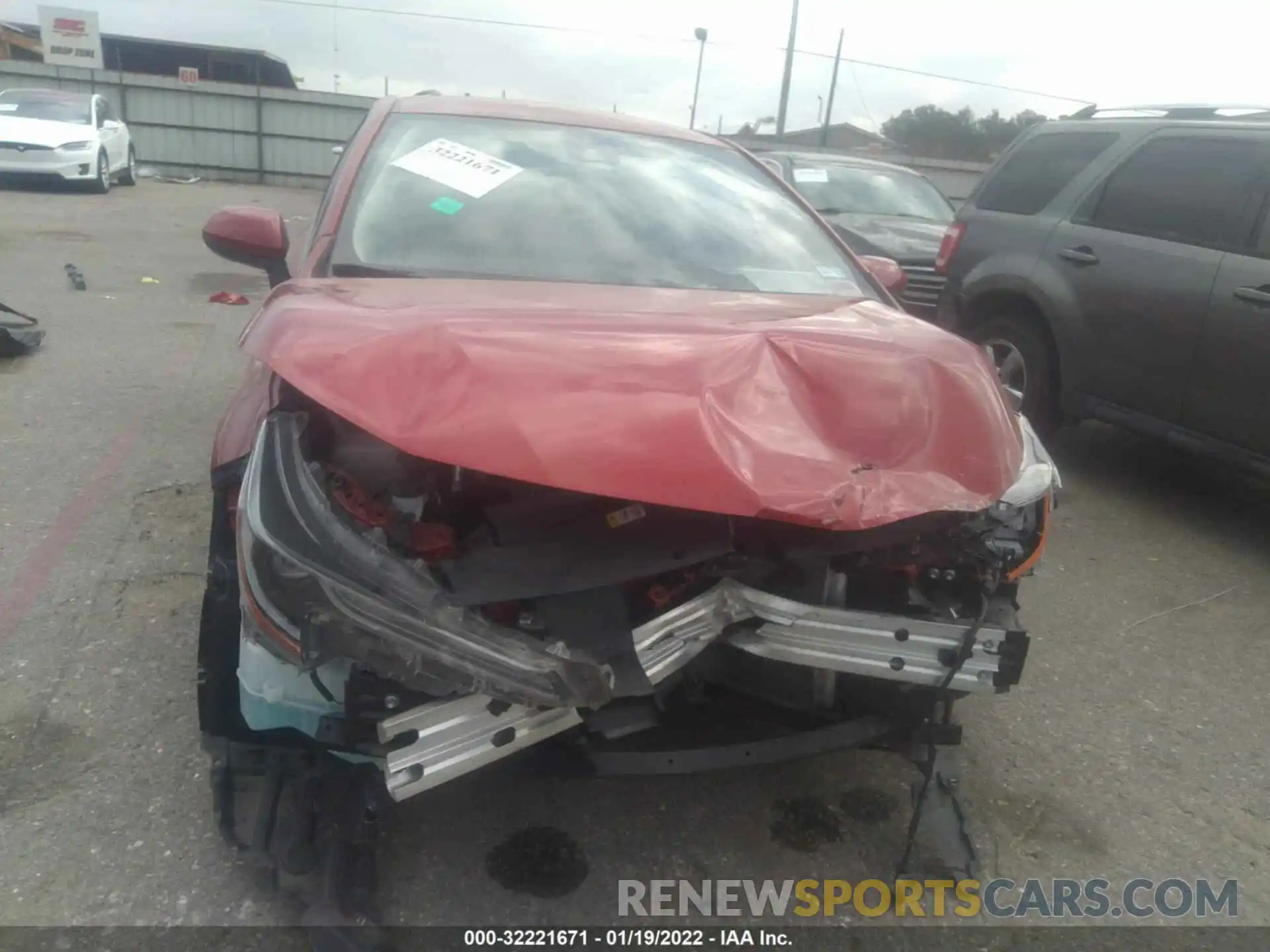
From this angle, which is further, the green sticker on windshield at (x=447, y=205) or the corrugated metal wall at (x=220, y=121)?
the corrugated metal wall at (x=220, y=121)

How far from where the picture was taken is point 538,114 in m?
3.53

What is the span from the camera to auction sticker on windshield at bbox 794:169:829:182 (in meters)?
8.32

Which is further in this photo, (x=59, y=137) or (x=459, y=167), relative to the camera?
(x=59, y=137)

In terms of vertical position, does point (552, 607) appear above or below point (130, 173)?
above

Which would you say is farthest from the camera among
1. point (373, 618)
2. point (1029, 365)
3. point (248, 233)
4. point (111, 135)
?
point (111, 135)

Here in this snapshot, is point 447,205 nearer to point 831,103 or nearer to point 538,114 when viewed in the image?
point 538,114

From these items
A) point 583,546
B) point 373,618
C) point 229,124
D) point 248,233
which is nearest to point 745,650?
point 583,546

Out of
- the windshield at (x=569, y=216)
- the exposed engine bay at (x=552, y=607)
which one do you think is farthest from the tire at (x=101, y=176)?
the exposed engine bay at (x=552, y=607)

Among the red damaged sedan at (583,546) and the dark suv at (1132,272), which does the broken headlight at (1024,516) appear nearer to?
the red damaged sedan at (583,546)

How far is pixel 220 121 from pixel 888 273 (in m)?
22.3

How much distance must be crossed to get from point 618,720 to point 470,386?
2.36ft

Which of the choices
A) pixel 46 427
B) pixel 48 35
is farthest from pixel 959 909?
pixel 48 35

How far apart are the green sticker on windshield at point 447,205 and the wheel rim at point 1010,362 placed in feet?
11.0

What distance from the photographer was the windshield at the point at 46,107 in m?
15.1
